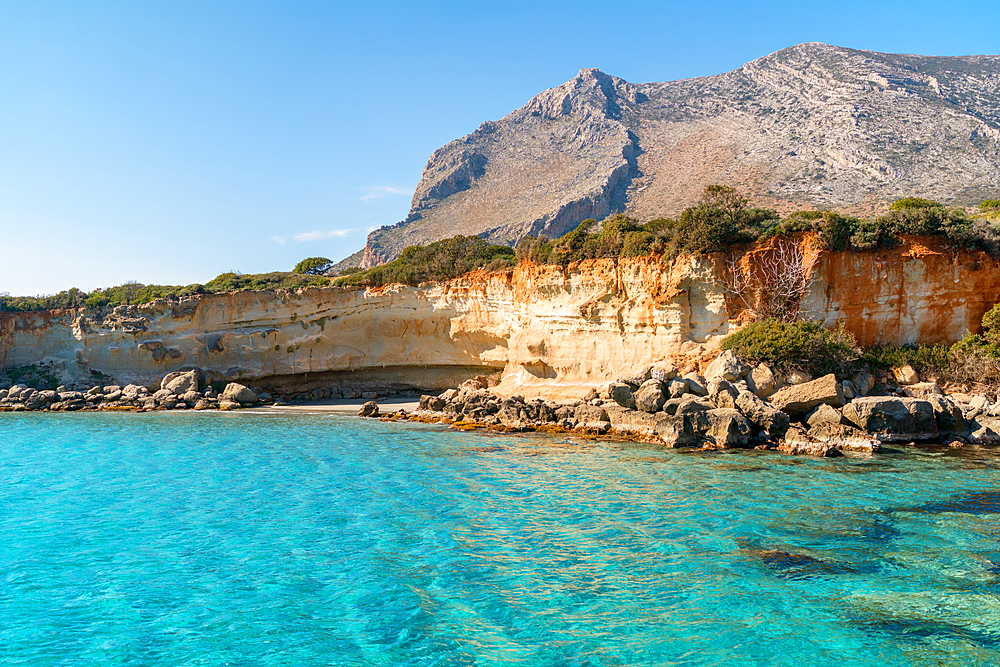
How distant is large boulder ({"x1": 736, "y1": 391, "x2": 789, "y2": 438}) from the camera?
16.3 m

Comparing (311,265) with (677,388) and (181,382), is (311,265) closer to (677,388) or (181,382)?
(181,382)

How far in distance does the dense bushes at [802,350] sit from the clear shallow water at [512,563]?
5123 millimetres

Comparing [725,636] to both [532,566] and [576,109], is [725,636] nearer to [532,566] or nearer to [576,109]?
[532,566]

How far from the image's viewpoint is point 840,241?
20656 millimetres

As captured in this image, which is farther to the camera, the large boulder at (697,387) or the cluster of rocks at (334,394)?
the cluster of rocks at (334,394)

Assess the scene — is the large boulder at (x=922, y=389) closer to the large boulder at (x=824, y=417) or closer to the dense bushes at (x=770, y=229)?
the large boulder at (x=824, y=417)

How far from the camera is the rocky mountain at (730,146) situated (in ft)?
161

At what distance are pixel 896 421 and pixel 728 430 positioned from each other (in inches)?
173

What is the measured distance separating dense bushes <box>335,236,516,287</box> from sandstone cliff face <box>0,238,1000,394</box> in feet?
2.63

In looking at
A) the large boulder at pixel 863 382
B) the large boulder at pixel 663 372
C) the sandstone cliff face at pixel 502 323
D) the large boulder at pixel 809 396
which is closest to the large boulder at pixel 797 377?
the large boulder at pixel 809 396

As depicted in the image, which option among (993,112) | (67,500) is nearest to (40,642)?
(67,500)

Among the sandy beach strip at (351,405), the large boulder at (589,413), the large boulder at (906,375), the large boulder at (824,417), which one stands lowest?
the sandy beach strip at (351,405)

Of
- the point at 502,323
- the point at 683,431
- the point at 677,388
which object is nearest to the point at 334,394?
the point at 502,323

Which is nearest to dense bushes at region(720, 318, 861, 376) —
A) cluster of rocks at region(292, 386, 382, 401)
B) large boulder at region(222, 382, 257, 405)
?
cluster of rocks at region(292, 386, 382, 401)
